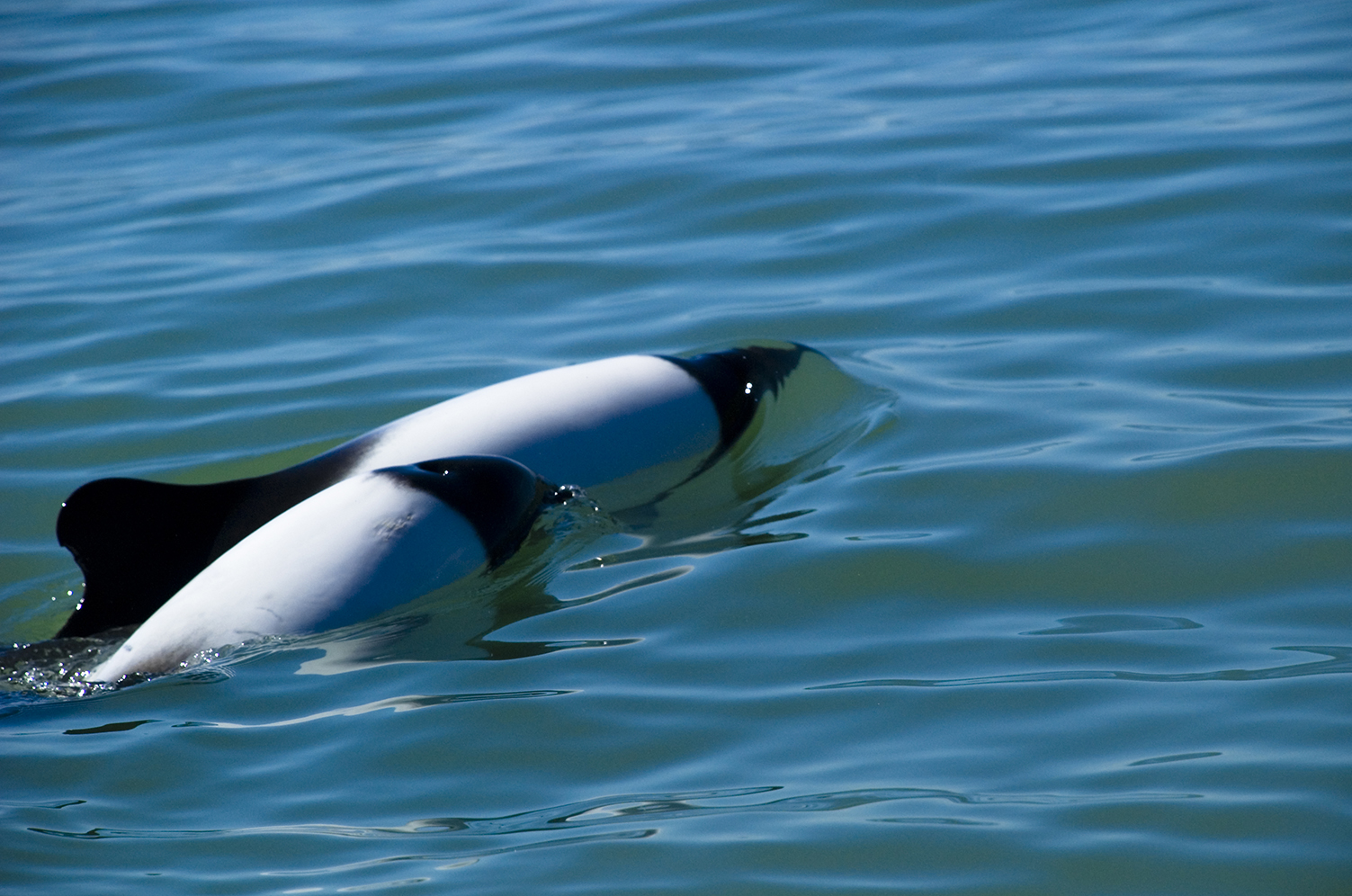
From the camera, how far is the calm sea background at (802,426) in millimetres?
3215

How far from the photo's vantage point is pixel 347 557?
4355 mm

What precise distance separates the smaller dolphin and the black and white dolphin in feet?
0.06

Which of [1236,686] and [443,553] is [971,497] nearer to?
[1236,686]

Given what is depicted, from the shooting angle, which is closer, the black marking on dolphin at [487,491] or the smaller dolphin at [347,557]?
the smaller dolphin at [347,557]

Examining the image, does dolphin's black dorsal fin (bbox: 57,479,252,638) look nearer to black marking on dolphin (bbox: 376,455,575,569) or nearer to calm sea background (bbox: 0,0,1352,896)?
calm sea background (bbox: 0,0,1352,896)

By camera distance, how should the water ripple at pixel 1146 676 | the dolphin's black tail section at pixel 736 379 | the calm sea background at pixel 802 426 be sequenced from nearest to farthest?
the calm sea background at pixel 802 426
the water ripple at pixel 1146 676
the dolphin's black tail section at pixel 736 379

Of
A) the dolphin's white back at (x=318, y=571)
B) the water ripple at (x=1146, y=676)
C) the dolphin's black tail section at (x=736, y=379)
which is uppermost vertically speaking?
the dolphin's black tail section at (x=736, y=379)

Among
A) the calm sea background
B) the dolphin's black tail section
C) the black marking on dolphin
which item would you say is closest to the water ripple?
the calm sea background

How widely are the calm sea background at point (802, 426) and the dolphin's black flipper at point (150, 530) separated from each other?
0.38m

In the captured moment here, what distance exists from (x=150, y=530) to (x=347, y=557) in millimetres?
828

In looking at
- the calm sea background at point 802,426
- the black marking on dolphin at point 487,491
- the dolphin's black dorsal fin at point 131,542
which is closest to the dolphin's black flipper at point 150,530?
the dolphin's black dorsal fin at point 131,542

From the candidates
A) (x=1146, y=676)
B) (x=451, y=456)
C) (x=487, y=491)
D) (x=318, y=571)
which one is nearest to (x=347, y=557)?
(x=318, y=571)

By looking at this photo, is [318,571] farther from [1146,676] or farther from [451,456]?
[1146,676]

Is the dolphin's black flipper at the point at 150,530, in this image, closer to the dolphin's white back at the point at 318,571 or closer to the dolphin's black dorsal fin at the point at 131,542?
the dolphin's black dorsal fin at the point at 131,542
